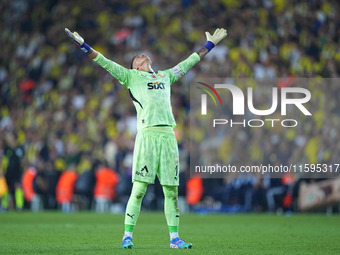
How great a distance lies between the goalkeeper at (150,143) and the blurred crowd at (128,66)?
1133 cm

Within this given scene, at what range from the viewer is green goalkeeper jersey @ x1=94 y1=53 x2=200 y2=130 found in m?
8.95

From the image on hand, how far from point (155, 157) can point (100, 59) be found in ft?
4.30

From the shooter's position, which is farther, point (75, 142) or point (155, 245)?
point (75, 142)

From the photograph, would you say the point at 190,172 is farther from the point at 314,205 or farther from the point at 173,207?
the point at 173,207

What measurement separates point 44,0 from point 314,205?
1514cm

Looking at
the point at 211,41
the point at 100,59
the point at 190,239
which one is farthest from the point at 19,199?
the point at 100,59

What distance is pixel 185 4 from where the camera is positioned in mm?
27156

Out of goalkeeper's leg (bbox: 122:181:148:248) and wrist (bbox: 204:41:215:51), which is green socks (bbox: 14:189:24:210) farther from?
goalkeeper's leg (bbox: 122:181:148:248)

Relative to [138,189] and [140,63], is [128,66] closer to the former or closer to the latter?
[140,63]

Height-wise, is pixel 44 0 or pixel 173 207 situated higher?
pixel 44 0

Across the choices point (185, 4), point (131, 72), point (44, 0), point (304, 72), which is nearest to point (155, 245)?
point (131, 72)

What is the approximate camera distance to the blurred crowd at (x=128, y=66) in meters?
20.7

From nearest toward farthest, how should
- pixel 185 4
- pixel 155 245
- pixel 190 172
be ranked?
pixel 155 245 → pixel 190 172 → pixel 185 4

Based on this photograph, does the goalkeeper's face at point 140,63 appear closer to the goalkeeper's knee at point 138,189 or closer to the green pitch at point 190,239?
the goalkeeper's knee at point 138,189
